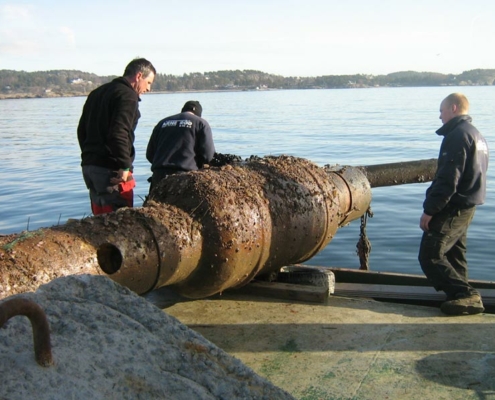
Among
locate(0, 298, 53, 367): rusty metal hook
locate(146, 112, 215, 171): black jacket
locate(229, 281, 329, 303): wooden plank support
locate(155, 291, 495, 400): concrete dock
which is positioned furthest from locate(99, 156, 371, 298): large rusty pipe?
locate(0, 298, 53, 367): rusty metal hook

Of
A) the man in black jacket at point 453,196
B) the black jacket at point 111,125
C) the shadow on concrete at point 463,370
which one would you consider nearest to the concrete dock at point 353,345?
the shadow on concrete at point 463,370

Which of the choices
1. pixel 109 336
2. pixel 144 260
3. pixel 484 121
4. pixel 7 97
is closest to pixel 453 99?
pixel 144 260

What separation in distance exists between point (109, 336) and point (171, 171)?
4280 mm

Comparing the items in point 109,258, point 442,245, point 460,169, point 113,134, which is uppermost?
point 113,134

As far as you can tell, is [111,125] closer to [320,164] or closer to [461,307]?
[461,307]

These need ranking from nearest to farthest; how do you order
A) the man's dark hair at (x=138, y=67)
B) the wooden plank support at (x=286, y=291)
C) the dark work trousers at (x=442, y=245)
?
1. the wooden plank support at (x=286, y=291)
2. the dark work trousers at (x=442, y=245)
3. the man's dark hair at (x=138, y=67)

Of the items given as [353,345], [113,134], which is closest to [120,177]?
[113,134]

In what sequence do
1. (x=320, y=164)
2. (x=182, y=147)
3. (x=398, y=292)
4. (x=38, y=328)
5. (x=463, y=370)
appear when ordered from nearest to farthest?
(x=38, y=328) < (x=463, y=370) < (x=398, y=292) < (x=182, y=147) < (x=320, y=164)

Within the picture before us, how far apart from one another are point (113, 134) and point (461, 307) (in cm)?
338

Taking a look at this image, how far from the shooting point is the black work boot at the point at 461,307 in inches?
201

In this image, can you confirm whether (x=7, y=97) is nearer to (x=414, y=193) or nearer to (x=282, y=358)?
(x=414, y=193)

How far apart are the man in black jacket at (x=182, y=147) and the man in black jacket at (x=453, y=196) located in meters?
2.38

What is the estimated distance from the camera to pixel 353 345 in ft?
14.6

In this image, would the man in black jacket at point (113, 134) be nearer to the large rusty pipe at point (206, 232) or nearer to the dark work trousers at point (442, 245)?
the large rusty pipe at point (206, 232)
